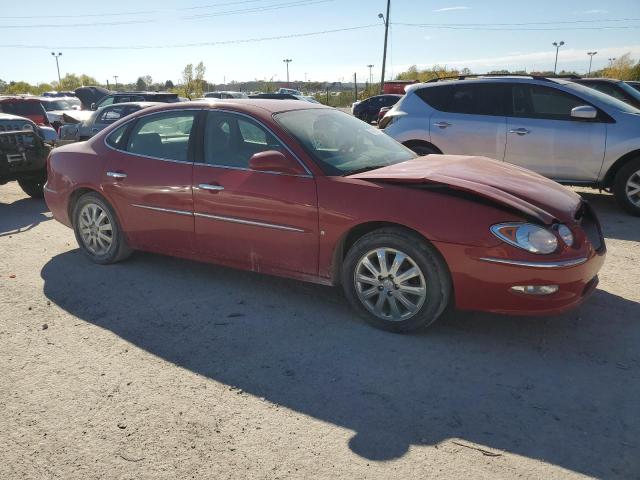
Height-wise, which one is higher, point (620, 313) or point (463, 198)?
point (463, 198)

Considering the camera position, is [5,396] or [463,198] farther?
[463,198]

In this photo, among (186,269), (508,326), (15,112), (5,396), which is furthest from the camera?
(15,112)

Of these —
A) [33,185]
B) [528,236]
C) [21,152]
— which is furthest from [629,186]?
[33,185]

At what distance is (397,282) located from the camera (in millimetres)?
3652

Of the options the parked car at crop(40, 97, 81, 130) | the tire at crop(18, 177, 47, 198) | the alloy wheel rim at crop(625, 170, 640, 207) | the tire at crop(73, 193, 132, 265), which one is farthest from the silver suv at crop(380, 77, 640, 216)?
the parked car at crop(40, 97, 81, 130)

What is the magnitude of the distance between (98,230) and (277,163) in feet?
7.58

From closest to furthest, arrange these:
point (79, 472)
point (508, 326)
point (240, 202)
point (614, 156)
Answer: point (79, 472) → point (508, 326) → point (240, 202) → point (614, 156)

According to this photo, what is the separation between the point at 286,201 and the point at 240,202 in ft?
1.43

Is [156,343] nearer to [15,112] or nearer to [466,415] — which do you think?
[466,415]

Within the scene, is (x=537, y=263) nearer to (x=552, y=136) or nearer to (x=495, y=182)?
(x=495, y=182)

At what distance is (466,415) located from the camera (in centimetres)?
282

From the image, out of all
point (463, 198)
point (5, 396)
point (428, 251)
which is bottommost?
point (5, 396)

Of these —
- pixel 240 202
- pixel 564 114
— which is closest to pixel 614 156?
pixel 564 114

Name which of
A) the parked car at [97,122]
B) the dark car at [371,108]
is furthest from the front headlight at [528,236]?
the dark car at [371,108]
